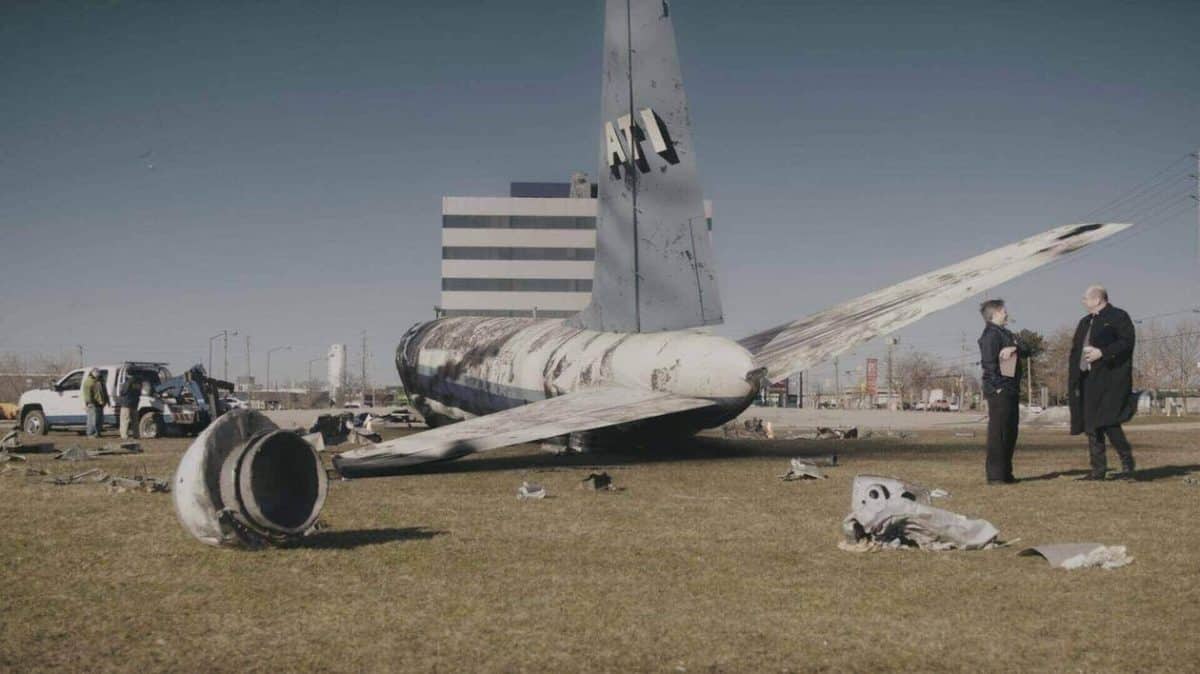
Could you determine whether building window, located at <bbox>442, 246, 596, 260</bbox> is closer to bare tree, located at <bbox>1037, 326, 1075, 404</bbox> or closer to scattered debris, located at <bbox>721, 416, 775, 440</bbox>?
bare tree, located at <bbox>1037, 326, 1075, 404</bbox>

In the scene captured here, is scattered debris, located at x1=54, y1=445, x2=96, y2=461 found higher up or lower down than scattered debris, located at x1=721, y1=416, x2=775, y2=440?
higher up

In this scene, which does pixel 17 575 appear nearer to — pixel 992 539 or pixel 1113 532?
pixel 992 539

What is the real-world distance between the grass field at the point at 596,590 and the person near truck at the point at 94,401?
16362 millimetres

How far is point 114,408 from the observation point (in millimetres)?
26641

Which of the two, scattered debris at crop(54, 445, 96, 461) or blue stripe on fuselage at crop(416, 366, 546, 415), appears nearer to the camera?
scattered debris at crop(54, 445, 96, 461)

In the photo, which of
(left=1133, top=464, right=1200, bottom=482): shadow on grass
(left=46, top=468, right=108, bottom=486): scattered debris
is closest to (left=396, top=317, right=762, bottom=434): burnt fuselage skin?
(left=1133, top=464, right=1200, bottom=482): shadow on grass

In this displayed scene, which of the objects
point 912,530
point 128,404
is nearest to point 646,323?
point 912,530

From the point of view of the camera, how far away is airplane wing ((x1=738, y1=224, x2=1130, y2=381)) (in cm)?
1186

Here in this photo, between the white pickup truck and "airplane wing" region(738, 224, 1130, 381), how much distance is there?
17.9 meters

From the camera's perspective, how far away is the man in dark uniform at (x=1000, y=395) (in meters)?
11.1

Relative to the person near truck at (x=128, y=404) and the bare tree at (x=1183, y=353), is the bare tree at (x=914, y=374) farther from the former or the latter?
the person near truck at (x=128, y=404)

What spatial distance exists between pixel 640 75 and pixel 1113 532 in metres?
11.1

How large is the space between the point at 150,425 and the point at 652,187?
1707cm

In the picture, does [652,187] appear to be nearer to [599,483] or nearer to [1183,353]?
[599,483]
